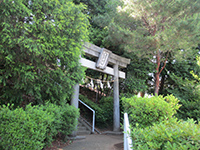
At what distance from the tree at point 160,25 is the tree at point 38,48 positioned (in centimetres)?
408

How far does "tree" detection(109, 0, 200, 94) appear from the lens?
23.8ft

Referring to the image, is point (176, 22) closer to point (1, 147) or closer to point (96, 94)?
point (96, 94)

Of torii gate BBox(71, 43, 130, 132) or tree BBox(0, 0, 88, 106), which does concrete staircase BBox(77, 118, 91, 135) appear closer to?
torii gate BBox(71, 43, 130, 132)

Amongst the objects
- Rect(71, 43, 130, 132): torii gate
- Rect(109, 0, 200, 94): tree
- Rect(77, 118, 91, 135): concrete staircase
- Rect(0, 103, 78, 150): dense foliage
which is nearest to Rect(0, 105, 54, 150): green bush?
Rect(0, 103, 78, 150): dense foliage

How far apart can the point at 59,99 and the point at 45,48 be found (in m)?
1.66

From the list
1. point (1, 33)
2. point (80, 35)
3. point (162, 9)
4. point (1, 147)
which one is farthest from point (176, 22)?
point (1, 147)

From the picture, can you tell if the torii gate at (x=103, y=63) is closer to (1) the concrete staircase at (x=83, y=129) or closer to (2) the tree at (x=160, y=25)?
(2) the tree at (x=160, y=25)

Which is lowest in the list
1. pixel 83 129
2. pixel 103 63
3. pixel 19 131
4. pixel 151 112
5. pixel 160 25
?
pixel 83 129

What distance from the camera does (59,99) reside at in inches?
185

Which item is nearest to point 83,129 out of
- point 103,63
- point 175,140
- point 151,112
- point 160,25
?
point 103,63

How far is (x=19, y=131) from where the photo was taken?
9.54 feet

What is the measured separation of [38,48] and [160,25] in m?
6.66

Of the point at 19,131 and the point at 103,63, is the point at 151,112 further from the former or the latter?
the point at 103,63

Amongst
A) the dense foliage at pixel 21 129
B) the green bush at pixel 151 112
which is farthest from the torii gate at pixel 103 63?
the green bush at pixel 151 112
